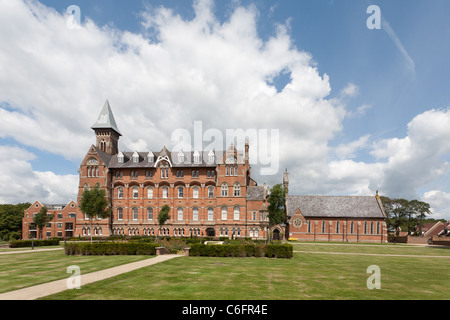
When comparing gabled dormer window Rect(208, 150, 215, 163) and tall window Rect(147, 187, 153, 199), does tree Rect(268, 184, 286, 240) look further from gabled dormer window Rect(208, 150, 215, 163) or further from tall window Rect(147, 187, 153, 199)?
Answer: tall window Rect(147, 187, 153, 199)

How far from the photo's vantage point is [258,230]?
2194 inches

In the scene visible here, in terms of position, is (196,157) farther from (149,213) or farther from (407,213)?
(407,213)

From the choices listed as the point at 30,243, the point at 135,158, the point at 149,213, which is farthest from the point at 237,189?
the point at 30,243

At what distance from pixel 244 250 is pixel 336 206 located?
45.8 metres

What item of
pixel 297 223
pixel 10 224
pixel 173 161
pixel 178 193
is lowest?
pixel 10 224

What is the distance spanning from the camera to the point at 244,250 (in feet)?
83.8

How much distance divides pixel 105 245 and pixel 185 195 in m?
32.7

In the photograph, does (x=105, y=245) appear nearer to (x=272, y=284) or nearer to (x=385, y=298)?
(x=272, y=284)

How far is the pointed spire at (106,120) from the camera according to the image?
68.4 m

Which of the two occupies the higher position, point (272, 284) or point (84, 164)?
point (84, 164)
